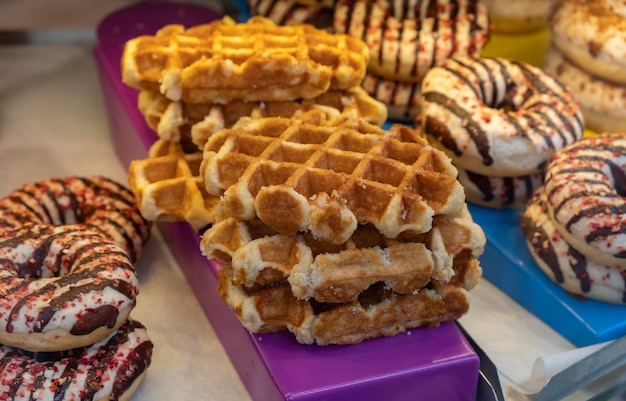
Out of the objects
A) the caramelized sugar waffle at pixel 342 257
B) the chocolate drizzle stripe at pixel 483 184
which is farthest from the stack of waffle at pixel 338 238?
the chocolate drizzle stripe at pixel 483 184

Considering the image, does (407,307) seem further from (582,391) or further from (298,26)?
(298,26)

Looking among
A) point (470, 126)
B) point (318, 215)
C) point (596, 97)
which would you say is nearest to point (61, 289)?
point (318, 215)

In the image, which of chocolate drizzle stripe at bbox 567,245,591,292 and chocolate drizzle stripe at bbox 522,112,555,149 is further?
chocolate drizzle stripe at bbox 522,112,555,149

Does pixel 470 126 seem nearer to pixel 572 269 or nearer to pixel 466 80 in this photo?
pixel 466 80

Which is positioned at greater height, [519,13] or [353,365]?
[519,13]

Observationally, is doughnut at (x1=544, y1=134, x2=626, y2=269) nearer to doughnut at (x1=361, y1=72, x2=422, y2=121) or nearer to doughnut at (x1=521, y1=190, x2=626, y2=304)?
doughnut at (x1=521, y1=190, x2=626, y2=304)

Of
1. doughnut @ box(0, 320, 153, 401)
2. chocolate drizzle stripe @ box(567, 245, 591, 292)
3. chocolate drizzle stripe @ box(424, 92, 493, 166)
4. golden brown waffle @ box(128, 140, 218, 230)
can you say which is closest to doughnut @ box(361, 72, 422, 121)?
chocolate drizzle stripe @ box(424, 92, 493, 166)
